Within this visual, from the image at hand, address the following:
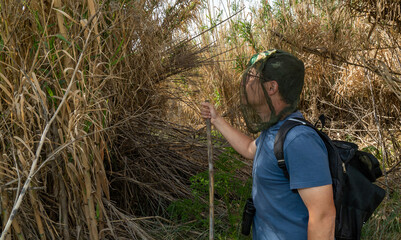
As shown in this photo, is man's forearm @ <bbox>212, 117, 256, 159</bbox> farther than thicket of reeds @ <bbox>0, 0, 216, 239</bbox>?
Yes

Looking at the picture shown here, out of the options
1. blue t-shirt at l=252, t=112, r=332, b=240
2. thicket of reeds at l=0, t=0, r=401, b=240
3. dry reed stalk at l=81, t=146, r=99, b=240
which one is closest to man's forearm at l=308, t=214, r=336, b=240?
blue t-shirt at l=252, t=112, r=332, b=240

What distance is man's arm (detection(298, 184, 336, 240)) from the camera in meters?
1.28

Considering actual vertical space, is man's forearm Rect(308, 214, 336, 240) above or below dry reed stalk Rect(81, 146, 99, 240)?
below

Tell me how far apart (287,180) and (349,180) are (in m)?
0.24

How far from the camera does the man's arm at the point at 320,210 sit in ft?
4.21

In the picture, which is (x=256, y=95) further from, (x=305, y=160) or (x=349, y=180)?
(x=349, y=180)

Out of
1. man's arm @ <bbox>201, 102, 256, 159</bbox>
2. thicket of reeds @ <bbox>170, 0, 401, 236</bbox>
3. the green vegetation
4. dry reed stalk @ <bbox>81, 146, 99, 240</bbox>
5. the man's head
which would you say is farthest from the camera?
thicket of reeds @ <bbox>170, 0, 401, 236</bbox>

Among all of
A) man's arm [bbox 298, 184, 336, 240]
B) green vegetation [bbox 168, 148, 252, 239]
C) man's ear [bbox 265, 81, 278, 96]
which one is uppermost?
man's ear [bbox 265, 81, 278, 96]

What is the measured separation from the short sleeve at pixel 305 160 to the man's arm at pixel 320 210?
0.03 metres

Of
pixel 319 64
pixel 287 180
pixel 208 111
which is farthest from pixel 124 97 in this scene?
pixel 319 64

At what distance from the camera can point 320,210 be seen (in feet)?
4.21

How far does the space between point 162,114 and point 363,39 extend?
256 cm

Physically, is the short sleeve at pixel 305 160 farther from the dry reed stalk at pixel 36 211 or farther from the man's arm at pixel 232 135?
the dry reed stalk at pixel 36 211

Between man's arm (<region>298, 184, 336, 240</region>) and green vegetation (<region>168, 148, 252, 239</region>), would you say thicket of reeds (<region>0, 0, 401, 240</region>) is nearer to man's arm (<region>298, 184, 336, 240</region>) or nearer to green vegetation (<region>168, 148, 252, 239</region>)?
green vegetation (<region>168, 148, 252, 239</region>)
